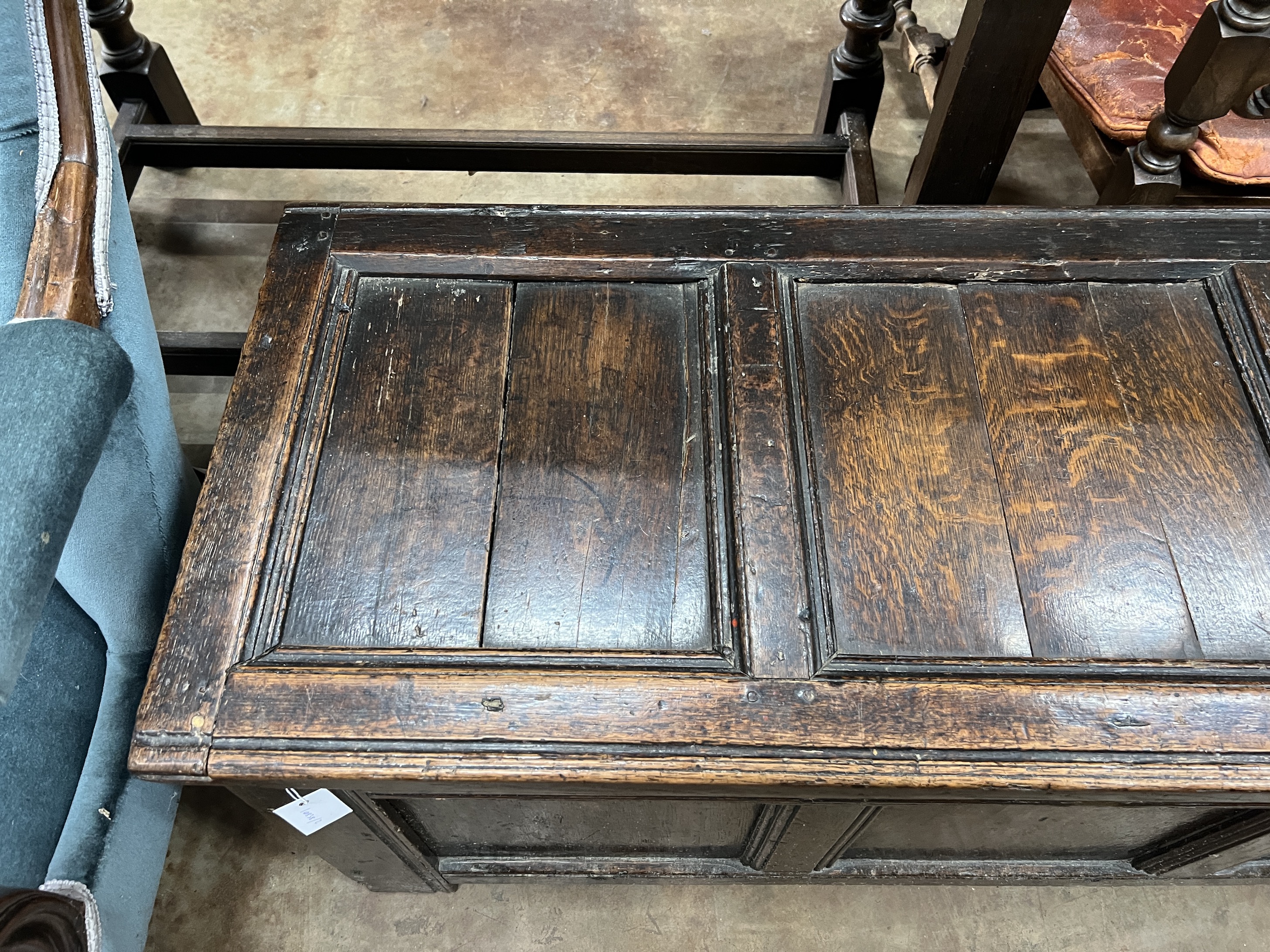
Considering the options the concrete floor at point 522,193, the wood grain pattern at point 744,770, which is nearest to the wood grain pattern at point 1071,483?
the wood grain pattern at point 744,770

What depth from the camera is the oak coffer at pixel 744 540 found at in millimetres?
736

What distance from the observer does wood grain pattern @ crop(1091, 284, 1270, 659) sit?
2.64 ft

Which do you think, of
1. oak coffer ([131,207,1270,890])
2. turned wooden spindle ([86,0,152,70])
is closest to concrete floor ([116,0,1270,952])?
oak coffer ([131,207,1270,890])

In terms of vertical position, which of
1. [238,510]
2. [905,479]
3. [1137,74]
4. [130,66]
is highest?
[1137,74]

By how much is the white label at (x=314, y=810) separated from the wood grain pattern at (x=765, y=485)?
1.45 feet

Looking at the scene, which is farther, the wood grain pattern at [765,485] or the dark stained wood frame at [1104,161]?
the dark stained wood frame at [1104,161]

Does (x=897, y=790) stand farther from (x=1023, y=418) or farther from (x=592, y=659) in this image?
(x=1023, y=418)

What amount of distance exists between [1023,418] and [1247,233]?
0.42m

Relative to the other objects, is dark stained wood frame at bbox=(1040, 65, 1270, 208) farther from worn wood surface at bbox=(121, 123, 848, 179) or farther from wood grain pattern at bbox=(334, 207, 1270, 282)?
worn wood surface at bbox=(121, 123, 848, 179)

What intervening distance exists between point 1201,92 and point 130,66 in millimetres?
1883

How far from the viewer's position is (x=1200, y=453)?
Answer: 894 millimetres

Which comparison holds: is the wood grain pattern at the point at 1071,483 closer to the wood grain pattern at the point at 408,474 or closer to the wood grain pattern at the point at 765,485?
the wood grain pattern at the point at 765,485

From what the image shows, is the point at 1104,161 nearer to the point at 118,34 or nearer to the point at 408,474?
the point at 408,474

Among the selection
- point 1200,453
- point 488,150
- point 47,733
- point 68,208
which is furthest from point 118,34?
point 1200,453
